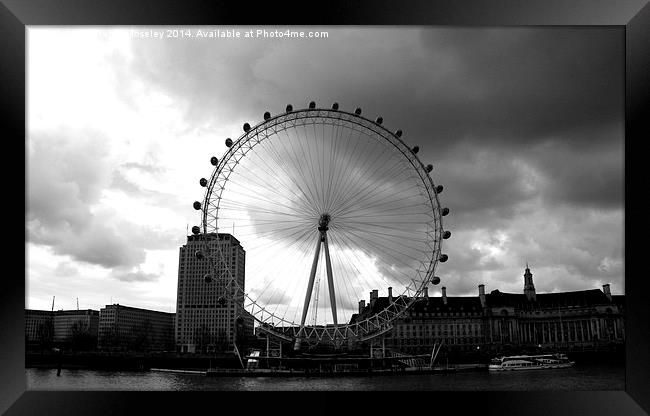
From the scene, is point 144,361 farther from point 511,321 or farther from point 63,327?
point 511,321

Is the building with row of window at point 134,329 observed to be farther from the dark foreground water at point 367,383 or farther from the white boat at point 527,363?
the white boat at point 527,363

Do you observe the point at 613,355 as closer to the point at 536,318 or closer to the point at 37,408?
the point at 536,318

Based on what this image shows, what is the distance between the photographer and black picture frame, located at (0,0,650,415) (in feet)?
29.2

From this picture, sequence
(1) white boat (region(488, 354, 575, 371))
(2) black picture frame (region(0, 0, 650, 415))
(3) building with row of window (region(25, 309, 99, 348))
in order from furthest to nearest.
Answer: (3) building with row of window (region(25, 309, 99, 348))
(1) white boat (region(488, 354, 575, 371))
(2) black picture frame (region(0, 0, 650, 415))

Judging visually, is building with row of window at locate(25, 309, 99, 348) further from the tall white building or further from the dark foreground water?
the dark foreground water

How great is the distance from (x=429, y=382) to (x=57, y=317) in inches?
1928

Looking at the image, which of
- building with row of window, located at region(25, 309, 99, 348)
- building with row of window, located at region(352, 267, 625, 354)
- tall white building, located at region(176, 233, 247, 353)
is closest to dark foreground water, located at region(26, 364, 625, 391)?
building with row of window, located at region(352, 267, 625, 354)

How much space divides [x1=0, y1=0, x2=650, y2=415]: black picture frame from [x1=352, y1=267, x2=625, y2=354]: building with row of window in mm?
35157

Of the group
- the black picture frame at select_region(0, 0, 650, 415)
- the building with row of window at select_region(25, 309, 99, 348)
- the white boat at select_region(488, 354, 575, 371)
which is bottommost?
the white boat at select_region(488, 354, 575, 371)
